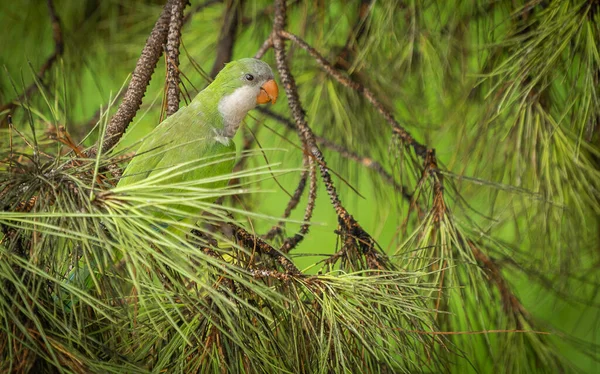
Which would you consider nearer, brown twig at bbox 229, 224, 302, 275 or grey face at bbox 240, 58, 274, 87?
brown twig at bbox 229, 224, 302, 275

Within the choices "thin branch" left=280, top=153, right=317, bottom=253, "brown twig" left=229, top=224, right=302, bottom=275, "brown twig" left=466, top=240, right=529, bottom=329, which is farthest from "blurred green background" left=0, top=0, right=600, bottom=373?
"brown twig" left=229, top=224, right=302, bottom=275

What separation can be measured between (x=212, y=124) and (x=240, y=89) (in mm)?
48

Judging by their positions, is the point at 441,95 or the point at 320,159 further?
the point at 441,95

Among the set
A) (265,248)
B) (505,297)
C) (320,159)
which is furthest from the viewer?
(505,297)

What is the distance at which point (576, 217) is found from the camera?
2.54ft

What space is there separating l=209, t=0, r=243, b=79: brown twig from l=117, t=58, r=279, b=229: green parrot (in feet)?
1.14

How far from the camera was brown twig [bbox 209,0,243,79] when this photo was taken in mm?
921

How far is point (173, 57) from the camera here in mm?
490

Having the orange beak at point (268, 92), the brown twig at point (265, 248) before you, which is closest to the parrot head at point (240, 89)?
the orange beak at point (268, 92)

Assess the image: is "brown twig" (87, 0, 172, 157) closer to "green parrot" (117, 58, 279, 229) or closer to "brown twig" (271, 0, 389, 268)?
"green parrot" (117, 58, 279, 229)

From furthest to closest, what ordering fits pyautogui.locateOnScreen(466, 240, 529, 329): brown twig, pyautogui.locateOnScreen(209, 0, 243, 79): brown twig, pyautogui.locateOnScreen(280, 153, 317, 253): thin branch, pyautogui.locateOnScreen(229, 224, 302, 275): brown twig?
1. pyautogui.locateOnScreen(209, 0, 243, 79): brown twig
2. pyautogui.locateOnScreen(466, 240, 529, 329): brown twig
3. pyautogui.locateOnScreen(280, 153, 317, 253): thin branch
4. pyautogui.locateOnScreen(229, 224, 302, 275): brown twig

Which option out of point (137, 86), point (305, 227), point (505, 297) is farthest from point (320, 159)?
point (505, 297)

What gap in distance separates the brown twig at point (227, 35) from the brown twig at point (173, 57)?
1.31 ft

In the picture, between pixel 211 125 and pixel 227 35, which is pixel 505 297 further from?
pixel 227 35
